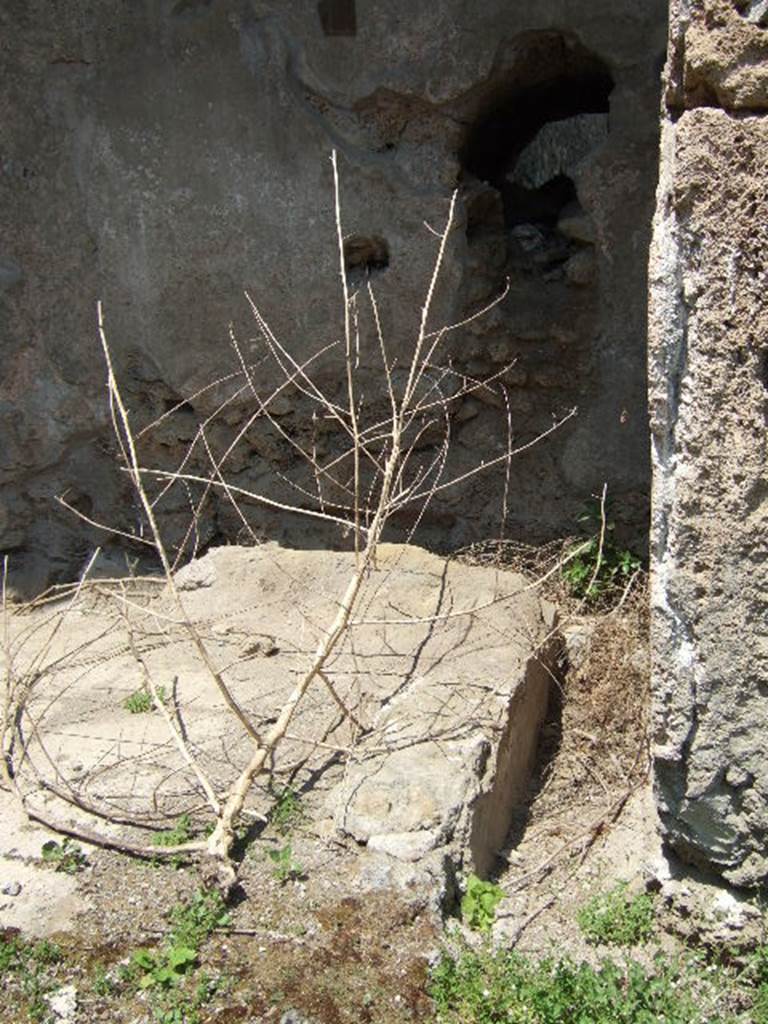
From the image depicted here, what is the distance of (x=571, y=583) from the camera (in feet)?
16.3

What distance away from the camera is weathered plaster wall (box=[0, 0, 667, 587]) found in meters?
4.92

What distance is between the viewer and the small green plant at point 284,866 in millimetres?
3469

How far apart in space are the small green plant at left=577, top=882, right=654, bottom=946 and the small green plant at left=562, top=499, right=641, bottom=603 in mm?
1504

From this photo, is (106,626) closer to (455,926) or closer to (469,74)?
(455,926)

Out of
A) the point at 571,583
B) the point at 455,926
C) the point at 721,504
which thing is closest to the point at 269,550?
the point at 571,583

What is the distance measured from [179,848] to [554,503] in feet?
7.17

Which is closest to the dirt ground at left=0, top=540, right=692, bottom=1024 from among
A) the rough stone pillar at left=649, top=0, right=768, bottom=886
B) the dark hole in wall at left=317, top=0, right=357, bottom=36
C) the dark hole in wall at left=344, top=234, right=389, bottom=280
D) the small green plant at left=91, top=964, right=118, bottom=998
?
the small green plant at left=91, top=964, right=118, bottom=998

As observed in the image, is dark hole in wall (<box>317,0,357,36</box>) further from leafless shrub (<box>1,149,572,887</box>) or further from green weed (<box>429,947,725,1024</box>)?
green weed (<box>429,947,725,1024</box>)

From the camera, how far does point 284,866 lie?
138 inches

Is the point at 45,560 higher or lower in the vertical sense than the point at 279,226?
lower

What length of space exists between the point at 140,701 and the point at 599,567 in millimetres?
1653

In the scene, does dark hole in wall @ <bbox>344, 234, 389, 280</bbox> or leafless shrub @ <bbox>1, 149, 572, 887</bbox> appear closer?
leafless shrub @ <bbox>1, 149, 572, 887</bbox>

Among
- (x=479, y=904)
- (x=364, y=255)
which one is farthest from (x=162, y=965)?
(x=364, y=255)

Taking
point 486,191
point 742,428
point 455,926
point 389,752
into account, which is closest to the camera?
point 742,428
